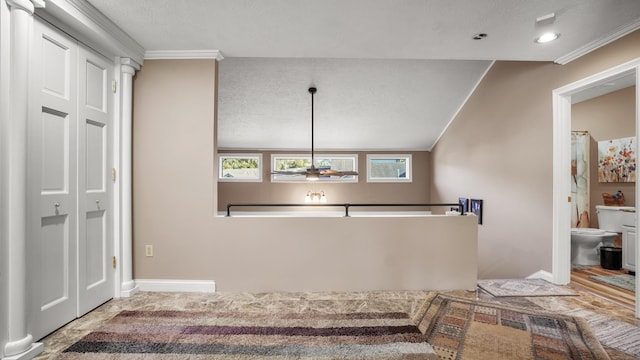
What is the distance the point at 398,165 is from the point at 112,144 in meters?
5.26

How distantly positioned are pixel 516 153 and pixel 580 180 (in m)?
1.88

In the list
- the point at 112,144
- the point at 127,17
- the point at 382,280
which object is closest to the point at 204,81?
the point at 127,17

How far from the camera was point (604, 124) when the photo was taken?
4.43 metres

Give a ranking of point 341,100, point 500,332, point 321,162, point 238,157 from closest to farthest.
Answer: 1. point 500,332
2. point 341,100
3. point 238,157
4. point 321,162

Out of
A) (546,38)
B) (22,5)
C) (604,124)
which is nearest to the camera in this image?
(22,5)

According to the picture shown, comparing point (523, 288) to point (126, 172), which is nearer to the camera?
point (126, 172)

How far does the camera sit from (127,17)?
7.53 feet

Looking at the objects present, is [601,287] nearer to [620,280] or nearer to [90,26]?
[620,280]

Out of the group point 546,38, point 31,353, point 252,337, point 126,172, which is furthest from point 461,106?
point 31,353

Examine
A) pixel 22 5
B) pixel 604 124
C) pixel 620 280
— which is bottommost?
pixel 620 280

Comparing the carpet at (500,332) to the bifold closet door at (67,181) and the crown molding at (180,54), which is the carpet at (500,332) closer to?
the bifold closet door at (67,181)

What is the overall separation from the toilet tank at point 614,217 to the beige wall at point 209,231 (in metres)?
3.01

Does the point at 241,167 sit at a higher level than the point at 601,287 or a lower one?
higher

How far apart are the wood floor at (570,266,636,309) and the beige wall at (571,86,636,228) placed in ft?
3.68
